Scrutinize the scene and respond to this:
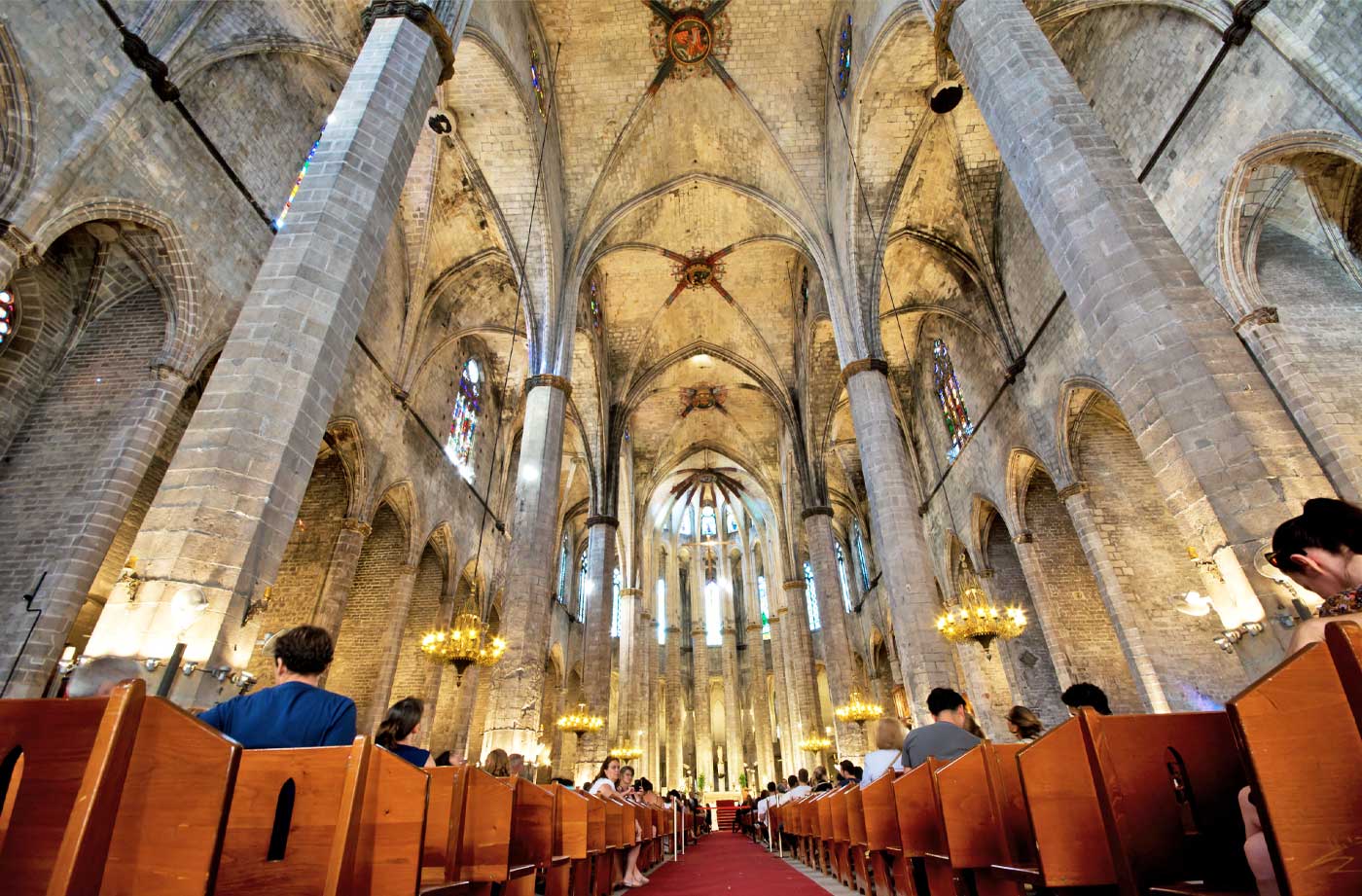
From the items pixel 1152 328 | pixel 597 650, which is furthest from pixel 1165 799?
pixel 597 650

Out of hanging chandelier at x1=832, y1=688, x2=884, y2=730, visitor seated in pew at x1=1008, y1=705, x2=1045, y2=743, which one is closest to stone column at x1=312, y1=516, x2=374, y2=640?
visitor seated in pew at x1=1008, y1=705, x2=1045, y2=743

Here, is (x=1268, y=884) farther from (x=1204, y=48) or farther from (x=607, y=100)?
(x=607, y=100)

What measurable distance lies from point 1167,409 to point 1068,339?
309 inches

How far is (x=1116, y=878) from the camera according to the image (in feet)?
7.20

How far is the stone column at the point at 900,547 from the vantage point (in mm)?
9844

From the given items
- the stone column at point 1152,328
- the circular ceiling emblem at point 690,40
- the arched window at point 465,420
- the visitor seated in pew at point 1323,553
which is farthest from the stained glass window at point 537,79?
the visitor seated in pew at point 1323,553

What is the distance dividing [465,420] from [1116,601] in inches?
610

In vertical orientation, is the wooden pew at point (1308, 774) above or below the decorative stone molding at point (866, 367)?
below

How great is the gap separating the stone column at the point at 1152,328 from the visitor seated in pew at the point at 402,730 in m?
5.45

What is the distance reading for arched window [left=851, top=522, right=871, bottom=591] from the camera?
25.0 meters

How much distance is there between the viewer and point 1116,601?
1104 centimetres

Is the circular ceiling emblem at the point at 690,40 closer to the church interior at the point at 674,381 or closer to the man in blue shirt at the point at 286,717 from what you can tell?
the church interior at the point at 674,381

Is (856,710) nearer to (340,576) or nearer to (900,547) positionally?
(900,547)

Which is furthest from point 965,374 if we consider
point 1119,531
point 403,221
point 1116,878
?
point 1116,878
